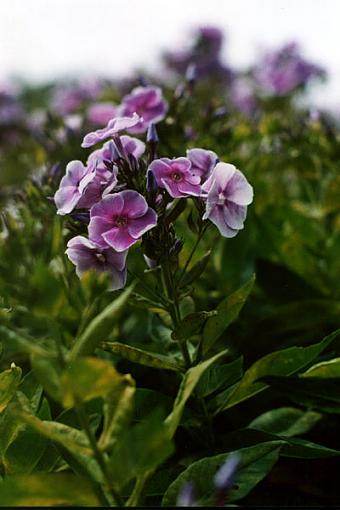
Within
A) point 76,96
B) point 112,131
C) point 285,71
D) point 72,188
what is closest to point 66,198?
point 72,188

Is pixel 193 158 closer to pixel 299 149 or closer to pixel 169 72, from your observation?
pixel 299 149

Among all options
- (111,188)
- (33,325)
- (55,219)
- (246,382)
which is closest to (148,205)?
(111,188)

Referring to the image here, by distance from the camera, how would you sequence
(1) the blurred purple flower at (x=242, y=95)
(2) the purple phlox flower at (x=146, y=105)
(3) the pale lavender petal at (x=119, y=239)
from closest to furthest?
(3) the pale lavender petal at (x=119, y=239) < (2) the purple phlox flower at (x=146, y=105) < (1) the blurred purple flower at (x=242, y=95)

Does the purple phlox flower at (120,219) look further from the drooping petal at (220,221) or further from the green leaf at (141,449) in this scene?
the green leaf at (141,449)

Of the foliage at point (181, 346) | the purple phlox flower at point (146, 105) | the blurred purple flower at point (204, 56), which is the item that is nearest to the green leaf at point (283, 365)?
the foliage at point (181, 346)

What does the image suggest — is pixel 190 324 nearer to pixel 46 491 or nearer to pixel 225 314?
pixel 225 314
